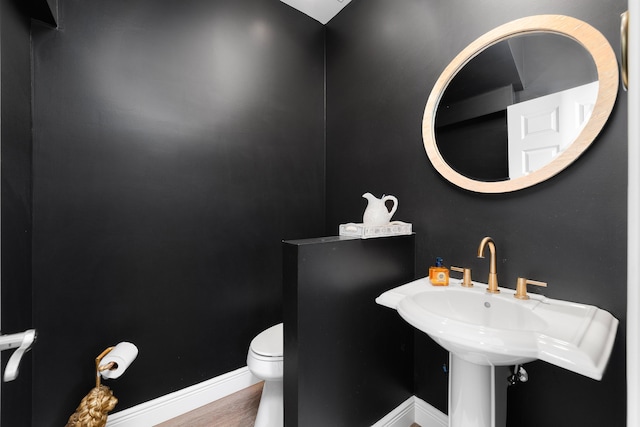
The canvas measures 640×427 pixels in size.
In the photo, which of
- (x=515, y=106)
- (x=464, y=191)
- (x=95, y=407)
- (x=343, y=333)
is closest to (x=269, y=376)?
(x=343, y=333)

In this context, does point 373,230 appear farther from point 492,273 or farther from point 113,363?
point 113,363

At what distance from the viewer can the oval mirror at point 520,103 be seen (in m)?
1.01

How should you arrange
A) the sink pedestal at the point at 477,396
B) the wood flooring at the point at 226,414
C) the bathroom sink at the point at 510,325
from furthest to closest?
the wood flooring at the point at 226,414
the sink pedestal at the point at 477,396
the bathroom sink at the point at 510,325

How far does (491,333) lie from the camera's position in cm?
76

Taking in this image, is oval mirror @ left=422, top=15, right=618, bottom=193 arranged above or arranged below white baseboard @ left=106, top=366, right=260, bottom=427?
above

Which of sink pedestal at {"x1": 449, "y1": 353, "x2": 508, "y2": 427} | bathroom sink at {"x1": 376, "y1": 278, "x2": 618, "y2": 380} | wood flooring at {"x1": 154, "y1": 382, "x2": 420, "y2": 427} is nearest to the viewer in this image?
bathroom sink at {"x1": 376, "y1": 278, "x2": 618, "y2": 380}

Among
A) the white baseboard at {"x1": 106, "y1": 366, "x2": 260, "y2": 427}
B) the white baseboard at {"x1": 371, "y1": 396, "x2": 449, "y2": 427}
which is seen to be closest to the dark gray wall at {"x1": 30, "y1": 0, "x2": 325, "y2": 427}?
the white baseboard at {"x1": 106, "y1": 366, "x2": 260, "y2": 427}

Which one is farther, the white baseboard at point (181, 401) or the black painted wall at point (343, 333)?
the white baseboard at point (181, 401)

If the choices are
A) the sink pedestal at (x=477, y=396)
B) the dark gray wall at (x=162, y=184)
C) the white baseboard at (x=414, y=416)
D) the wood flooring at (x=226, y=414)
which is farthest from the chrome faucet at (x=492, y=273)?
the dark gray wall at (x=162, y=184)

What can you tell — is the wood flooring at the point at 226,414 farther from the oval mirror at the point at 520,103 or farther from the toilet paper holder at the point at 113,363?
the oval mirror at the point at 520,103

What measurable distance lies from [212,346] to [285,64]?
197cm

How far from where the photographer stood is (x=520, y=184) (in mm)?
1156

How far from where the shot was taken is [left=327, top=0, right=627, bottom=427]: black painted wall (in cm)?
98

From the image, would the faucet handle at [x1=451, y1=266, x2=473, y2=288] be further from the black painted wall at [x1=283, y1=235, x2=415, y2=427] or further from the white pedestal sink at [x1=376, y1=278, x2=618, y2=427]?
the black painted wall at [x1=283, y1=235, x2=415, y2=427]
